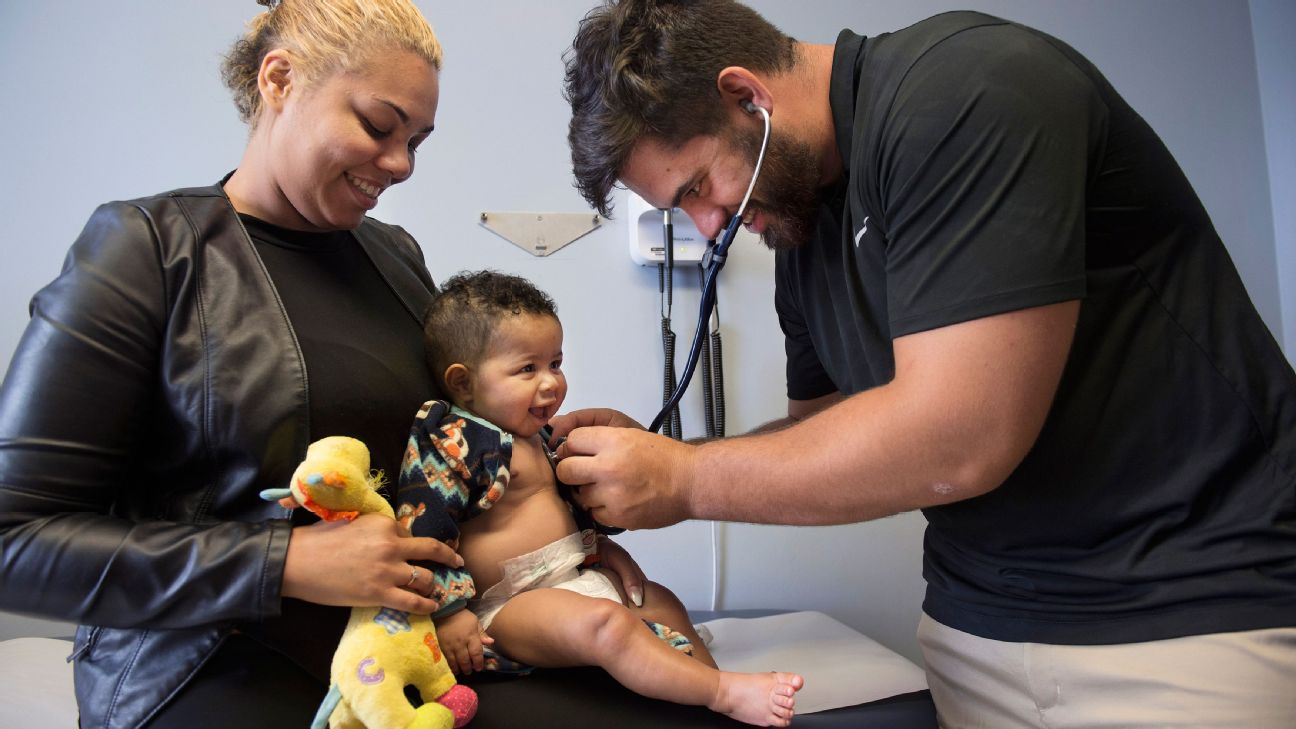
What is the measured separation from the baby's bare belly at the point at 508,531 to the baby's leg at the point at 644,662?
13 centimetres

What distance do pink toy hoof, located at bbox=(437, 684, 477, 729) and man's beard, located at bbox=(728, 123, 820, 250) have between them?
776mm

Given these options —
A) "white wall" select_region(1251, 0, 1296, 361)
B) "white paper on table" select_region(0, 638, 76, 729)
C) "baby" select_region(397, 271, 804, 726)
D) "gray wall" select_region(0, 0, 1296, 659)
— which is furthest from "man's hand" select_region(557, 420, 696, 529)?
"white wall" select_region(1251, 0, 1296, 361)

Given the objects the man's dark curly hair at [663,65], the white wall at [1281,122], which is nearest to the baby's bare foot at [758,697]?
the man's dark curly hair at [663,65]

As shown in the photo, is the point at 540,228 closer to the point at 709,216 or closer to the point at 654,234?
the point at 654,234

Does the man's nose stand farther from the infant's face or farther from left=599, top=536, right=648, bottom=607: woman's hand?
left=599, top=536, right=648, bottom=607: woman's hand

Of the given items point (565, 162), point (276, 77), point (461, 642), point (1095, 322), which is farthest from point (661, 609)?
point (565, 162)

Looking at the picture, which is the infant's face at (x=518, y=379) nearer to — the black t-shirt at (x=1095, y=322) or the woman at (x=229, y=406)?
the woman at (x=229, y=406)

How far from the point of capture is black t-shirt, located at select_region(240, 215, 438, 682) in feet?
3.20

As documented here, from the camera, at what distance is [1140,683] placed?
1.02 m

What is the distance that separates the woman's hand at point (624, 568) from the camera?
1.27 m

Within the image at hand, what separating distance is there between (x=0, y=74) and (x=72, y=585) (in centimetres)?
152

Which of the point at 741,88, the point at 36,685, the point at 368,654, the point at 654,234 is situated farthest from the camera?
the point at 654,234

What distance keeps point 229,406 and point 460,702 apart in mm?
424

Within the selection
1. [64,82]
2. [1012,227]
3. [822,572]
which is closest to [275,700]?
[1012,227]
